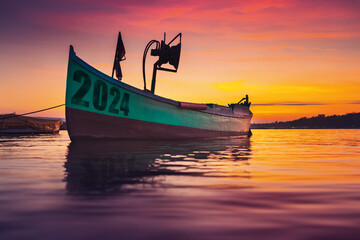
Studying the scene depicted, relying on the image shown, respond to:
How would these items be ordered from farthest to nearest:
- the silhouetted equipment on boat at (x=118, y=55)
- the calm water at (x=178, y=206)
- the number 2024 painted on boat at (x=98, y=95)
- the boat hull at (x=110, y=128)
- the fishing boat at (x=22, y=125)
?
the fishing boat at (x=22, y=125), the silhouetted equipment on boat at (x=118, y=55), the boat hull at (x=110, y=128), the number 2024 painted on boat at (x=98, y=95), the calm water at (x=178, y=206)

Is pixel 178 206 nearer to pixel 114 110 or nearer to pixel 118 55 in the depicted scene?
pixel 114 110

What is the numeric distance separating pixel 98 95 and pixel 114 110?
3.16ft

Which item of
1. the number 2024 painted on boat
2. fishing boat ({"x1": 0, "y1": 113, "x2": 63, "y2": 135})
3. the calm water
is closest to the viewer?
the calm water

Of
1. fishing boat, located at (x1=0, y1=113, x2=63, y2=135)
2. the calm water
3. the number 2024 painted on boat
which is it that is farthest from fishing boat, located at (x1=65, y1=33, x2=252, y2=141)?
fishing boat, located at (x1=0, y1=113, x2=63, y2=135)

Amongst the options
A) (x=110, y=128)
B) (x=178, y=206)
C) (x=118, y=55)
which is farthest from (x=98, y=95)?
(x=178, y=206)

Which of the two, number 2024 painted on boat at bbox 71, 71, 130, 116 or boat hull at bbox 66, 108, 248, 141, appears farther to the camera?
boat hull at bbox 66, 108, 248, 141

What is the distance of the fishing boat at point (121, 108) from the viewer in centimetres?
1429

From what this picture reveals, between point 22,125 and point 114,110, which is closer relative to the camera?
point 114,110

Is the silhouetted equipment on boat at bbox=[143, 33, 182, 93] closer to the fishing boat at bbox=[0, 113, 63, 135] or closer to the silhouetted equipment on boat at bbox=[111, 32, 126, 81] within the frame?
the silhouetted equipment on boat at bbox=[111, 32, 126, 81]

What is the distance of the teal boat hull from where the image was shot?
14266 mm

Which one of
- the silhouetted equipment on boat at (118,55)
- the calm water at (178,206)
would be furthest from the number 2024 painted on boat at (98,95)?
the calm water at (178,206)

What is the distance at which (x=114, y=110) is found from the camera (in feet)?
49.0

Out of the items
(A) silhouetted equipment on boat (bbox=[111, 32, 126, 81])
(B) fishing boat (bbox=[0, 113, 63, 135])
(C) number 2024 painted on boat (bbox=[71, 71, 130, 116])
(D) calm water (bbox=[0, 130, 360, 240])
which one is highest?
(A) silhouetted equipment on boat (bbox=[111, 32, 126, 81])

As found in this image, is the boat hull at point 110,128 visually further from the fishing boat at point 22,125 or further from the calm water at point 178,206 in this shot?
the fishing boat at point 22,125
